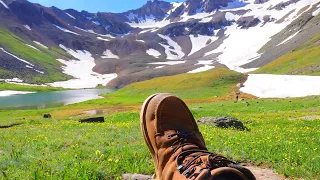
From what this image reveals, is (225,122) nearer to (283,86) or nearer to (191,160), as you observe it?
(191,160)

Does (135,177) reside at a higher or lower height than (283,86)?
higher

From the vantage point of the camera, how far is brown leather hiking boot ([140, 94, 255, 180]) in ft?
11.2

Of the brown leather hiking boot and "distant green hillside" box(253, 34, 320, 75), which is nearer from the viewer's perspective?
the brown leather hiking boot

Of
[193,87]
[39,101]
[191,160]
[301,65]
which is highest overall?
[301,65]

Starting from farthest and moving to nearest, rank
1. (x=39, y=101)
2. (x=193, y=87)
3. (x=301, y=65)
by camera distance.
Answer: (x=39, y=101)
(x=301, y=65)
(x=193, y=87)

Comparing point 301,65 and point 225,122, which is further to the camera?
point 301,65

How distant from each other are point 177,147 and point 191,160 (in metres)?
0.69

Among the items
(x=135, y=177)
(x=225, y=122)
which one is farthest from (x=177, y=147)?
(x=225, y=122)

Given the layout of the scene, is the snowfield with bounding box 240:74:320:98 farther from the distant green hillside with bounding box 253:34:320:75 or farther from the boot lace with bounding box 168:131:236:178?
the boot lace with bounding box 168:131:236:178

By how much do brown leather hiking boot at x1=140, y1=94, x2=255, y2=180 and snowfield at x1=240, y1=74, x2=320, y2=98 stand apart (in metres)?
55.5

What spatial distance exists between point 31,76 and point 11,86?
3555 centimetres

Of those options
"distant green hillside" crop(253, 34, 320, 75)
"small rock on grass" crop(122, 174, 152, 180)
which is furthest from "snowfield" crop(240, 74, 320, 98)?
"small rock on grass" crop(122, 174, 152, 180)

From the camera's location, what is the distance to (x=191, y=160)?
400 centimetres

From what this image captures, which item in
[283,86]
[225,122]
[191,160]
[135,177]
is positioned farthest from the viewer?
[283,86]
